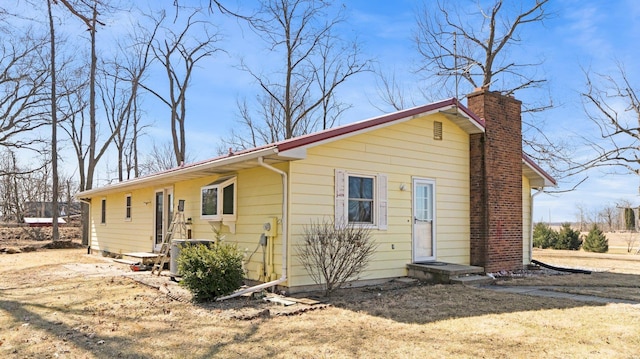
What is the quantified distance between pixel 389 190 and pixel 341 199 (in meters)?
1.24

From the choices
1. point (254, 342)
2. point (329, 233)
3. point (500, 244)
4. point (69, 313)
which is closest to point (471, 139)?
Answer: point (500, 244)

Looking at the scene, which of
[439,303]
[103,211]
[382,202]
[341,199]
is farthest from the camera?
[103,211]

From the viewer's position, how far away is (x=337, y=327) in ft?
19.2

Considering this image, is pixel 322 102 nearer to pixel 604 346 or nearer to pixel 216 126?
pixel 216 126

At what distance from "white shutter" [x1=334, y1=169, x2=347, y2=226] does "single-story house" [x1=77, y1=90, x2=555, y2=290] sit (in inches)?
0.7

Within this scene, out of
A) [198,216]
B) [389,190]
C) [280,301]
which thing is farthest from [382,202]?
[198,216]

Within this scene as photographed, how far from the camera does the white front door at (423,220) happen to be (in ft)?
32.2

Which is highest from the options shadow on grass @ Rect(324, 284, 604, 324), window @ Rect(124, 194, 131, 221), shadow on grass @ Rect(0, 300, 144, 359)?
window @ Rect(124, 194, 131, 221)

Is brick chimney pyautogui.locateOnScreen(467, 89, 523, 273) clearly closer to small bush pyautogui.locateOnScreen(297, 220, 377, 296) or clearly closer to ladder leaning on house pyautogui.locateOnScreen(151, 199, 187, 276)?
small bush pyautogui.locateOnScreen(297, 220, 377, 296)

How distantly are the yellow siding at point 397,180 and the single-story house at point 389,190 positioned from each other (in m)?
0.02

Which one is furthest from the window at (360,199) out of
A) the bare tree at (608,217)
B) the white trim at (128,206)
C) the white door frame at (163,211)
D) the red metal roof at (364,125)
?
the bare tree at (608,217)

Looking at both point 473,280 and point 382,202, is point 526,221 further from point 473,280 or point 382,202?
point 382,202

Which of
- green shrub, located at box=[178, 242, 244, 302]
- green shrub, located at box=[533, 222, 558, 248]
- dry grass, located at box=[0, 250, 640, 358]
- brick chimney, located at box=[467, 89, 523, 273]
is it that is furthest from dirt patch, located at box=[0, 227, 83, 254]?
green shrub, located at box=[533, 222, 558, 248]

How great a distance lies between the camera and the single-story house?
8.09 meters
